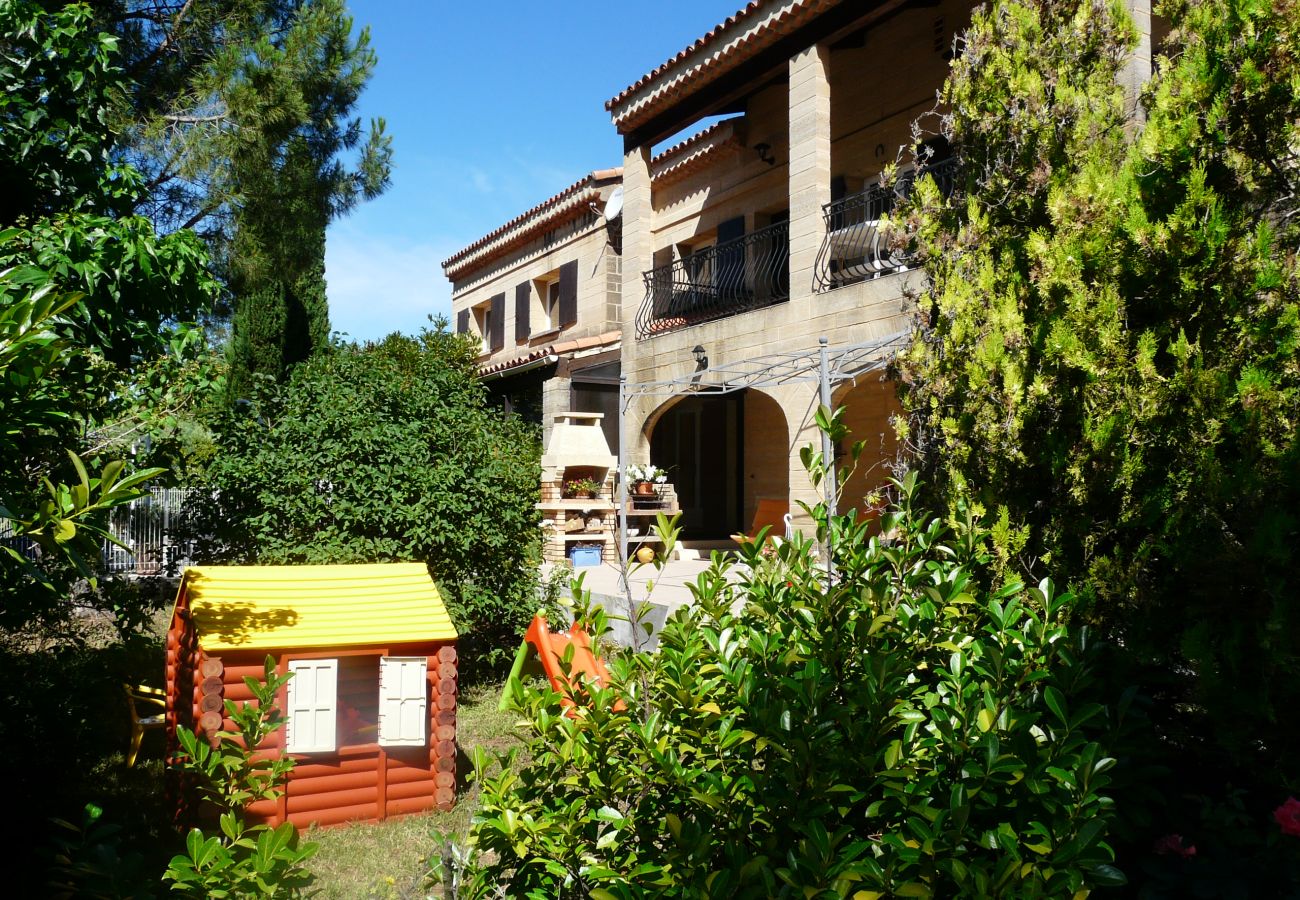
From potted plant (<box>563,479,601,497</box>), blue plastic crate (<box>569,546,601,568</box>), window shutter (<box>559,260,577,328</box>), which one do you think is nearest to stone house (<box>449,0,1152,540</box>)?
potted plant (<box>563,479,601,497</box>)

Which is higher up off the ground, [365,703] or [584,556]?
[584,556]

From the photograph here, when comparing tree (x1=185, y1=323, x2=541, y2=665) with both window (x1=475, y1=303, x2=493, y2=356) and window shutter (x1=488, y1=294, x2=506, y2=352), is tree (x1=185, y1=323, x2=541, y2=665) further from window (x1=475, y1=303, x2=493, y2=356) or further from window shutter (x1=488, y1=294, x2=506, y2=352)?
window (x1=475, y1=303, x2=493, y2=356)

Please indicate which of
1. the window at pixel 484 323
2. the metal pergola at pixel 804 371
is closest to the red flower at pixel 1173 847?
the metal pergola at pixel 804 371

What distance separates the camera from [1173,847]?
2.46 m

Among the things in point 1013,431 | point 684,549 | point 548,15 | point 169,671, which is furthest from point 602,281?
point 1013,431

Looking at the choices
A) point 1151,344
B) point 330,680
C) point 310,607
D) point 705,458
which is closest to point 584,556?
point 705,458

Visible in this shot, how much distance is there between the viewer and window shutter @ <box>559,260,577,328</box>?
19469mm

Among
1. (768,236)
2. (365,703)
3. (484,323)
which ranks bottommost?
(365,703)

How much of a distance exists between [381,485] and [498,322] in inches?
647

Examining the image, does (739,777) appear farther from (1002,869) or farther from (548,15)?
(548,15)

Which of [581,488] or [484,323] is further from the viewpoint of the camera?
[484,323]

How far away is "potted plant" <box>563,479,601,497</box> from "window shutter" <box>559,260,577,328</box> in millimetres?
6479

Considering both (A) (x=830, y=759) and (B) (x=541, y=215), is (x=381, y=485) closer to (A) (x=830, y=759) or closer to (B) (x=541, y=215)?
(A) (x=830, y=759)

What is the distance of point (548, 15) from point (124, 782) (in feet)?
27.8
